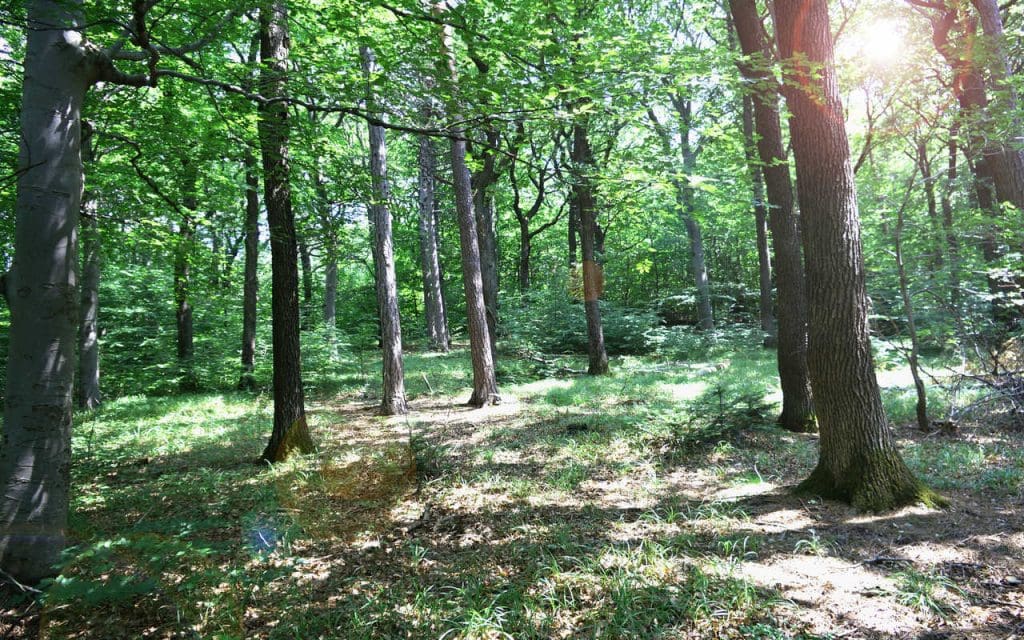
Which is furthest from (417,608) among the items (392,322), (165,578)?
(392,322)

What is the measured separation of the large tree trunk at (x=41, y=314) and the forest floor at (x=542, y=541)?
434 mm

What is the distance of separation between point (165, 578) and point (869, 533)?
5.21 meters

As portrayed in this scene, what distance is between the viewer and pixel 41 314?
3449 millimetres

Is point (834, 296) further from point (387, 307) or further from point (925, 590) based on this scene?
point (387, 307)

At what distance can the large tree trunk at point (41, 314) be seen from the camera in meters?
3.36

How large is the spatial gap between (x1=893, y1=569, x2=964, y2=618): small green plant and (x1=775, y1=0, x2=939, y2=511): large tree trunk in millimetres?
1145

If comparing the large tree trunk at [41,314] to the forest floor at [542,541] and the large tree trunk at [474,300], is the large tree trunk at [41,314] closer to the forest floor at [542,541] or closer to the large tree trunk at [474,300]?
the forest floor at [542,541]

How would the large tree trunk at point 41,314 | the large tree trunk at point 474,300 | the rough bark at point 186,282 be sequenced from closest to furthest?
the large tree trunk at point 41,314
the rough bark at point 186,282
the large tree trunk at point 474,300

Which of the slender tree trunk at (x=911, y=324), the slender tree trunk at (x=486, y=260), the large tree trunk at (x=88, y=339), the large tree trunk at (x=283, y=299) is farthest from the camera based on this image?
the slender tree trunk at (x=486, y=260)

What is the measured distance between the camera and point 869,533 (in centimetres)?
383

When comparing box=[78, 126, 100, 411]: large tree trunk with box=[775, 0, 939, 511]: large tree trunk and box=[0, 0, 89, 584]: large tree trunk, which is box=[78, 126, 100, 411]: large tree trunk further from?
box=[775, 0, 939, 511]: large tree trunk

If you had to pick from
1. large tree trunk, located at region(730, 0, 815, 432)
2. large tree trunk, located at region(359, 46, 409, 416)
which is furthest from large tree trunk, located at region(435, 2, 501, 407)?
large tree trunk, located at region(730, 0, 815, 432)

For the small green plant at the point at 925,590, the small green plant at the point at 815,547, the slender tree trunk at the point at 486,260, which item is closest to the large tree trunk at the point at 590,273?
the slender tree trunk at the point at 486,260

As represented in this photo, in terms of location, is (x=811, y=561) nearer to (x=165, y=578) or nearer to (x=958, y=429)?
(x=165, y=578)
